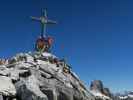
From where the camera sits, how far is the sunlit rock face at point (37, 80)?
43.2 m

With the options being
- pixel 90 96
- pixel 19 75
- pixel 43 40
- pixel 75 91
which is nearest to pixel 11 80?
pixel 19 75

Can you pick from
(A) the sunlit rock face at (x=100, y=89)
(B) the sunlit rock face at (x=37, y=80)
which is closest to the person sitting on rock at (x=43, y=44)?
(B) the sunlit rock face at (x=37, y=80)

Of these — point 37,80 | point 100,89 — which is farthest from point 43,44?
point 37,80

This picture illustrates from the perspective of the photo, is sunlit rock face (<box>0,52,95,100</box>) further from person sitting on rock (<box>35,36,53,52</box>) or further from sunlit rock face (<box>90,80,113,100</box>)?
sunlit rock face (<box>90,80,113,100</box>)

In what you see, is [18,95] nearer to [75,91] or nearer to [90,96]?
[75,91]

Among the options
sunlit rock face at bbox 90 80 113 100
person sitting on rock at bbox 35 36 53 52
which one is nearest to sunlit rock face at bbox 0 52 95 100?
person sitting on rock at bbox 35 36 53 52

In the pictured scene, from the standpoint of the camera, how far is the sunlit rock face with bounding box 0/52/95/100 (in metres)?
43.2

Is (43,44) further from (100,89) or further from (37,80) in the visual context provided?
(37,80)

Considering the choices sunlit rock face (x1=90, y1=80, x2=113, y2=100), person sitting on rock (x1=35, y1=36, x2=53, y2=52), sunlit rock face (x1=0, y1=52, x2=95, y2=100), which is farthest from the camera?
sunlit rock face (x1=90, y1=80, x2=113, y2=100)

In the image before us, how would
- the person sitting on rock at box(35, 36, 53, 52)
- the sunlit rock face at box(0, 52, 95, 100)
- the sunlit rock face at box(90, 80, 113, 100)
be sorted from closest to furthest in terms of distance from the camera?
1. the sunlit rock face at box(0, 52, 95, 100)
2. the person sitting on rock at box(35, 36, 53, 52)
3. the sunlit rock face at box(90, 80, 113, 100)

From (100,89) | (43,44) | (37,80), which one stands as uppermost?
(43,44)

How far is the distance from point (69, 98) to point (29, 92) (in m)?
9.33

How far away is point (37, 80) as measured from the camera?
4978cm

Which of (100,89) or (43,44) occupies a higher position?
(43,44)
